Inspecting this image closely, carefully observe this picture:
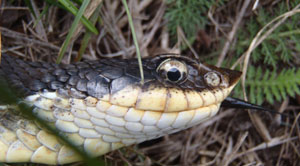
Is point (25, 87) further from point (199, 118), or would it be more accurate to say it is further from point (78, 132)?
point (199, 118)

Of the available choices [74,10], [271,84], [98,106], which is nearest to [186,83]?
[98,106]

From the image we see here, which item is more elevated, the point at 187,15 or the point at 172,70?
the point at 187,15

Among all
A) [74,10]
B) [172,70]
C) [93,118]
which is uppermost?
[74,10]

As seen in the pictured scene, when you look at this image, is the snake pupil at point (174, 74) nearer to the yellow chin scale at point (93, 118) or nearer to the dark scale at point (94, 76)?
the dark scale at point (94, 76)

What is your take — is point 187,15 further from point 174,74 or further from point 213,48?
point 174,74

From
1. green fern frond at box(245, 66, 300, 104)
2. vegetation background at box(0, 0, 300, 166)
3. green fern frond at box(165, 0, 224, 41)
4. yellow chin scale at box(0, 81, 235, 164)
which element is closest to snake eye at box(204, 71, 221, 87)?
yellow chin scale at box(0, 81, 235, 164)

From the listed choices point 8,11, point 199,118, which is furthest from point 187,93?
point 8,11

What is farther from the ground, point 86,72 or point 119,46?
point 119,46
